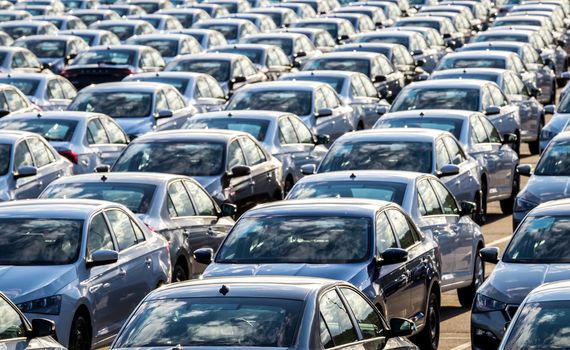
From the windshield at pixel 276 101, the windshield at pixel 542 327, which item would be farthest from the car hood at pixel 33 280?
the windshield at pixel 276 101

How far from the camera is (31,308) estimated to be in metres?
15.6

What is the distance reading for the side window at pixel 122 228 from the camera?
17.6 m

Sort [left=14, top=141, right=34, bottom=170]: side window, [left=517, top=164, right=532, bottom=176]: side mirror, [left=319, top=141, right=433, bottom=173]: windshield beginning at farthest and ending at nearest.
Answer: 1. [left=517, top=164, right=532, bottom=176]: side mirror
2. [left=14, top=141, right=34, bottom=170]: side window
3. [left=319, top=141, right=433, bottom=173]: windshield

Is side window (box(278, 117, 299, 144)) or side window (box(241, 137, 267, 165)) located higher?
side window (box(241, 137, 267, 165))

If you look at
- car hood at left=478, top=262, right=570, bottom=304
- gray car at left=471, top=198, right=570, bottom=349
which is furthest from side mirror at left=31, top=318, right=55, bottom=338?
car hood at left=478, top=262, right=570, bottom=304

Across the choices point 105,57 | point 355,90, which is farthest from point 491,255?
point 105,57

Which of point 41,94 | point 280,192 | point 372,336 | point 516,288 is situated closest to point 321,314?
point 372,336

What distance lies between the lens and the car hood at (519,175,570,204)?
22.5 meters

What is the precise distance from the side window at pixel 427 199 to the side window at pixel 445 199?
0.12 meters

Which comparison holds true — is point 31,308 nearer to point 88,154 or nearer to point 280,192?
point 280,192

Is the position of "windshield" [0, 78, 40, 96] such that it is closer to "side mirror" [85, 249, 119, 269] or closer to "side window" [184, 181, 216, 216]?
"side window" [184, 181, 216, 216]

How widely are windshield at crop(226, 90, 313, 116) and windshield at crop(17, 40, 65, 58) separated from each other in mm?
11533

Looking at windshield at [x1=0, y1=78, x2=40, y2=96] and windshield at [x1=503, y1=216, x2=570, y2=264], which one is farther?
windshield at [x1=0, y1=78, x2=40, y2=96]

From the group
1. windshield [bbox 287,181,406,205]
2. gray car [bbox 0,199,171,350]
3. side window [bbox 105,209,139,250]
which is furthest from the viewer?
windshield [bbox 287,181,406,205]
